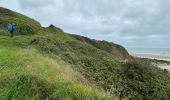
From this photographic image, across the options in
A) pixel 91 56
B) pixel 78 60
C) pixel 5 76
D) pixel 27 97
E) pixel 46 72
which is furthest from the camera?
pixel 91 56

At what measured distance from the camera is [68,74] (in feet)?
32.6

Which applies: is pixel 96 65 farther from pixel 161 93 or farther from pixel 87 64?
pixel 161 93

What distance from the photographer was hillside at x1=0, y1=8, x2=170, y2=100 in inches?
299

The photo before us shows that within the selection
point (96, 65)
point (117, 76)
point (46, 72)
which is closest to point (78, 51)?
point (96, 65)

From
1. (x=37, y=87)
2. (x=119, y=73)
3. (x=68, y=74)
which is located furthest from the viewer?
(x=119, y=73)

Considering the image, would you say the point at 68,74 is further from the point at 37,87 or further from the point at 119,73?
the point at 119,73

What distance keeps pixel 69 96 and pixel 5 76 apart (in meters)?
1.56

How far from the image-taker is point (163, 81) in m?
19.2

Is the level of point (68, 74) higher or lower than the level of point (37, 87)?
higher

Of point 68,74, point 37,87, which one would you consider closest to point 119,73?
point 68,74

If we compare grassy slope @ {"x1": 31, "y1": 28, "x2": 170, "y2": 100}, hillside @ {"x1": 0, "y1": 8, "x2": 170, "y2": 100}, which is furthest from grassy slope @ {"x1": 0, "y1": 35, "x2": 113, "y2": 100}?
grassy slope @ {"x1": 31, "y1": 28, "x2": 170, "y2": 100}

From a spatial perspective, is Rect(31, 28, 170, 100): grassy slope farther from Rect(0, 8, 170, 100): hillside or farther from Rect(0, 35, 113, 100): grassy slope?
Rect(0, 35, 113, 100): grassy slope

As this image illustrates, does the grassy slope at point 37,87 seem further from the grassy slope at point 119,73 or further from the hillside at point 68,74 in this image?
the grassy slope at point 119,73

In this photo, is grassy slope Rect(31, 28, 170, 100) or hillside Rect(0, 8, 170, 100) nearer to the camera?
hillside Rect(0, 8, 170, 100)
